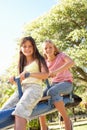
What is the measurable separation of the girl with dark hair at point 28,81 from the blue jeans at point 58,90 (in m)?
0.44

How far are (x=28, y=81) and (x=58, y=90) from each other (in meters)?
0.67

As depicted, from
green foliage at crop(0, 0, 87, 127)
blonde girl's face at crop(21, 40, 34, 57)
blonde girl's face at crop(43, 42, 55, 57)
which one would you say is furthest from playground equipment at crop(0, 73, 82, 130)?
green foliage at crop(0, 0, 87, 127)

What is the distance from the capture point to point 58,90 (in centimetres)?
468

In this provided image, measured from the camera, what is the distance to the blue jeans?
4566mm

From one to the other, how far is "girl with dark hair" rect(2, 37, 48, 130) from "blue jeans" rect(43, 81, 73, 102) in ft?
1.43

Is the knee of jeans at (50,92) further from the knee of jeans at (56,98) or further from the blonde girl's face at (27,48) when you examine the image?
the blonde girl's face at (27,48)

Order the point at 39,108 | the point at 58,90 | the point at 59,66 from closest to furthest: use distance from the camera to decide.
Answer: the point at 39,108 < the point at 58,90 < the point at 59,66

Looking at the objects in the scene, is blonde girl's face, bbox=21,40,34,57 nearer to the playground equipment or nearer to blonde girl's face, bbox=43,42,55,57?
the playground equipment

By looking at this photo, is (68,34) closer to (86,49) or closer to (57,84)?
(86,49)

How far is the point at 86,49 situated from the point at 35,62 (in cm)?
1638

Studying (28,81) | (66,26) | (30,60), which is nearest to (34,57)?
(30,60)

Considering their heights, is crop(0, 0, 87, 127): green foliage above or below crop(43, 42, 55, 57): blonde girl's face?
below

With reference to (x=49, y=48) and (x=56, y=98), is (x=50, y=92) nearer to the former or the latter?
(x=56, y=98)

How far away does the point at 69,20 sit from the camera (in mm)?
23109
